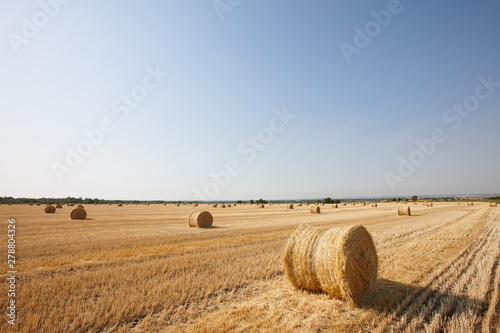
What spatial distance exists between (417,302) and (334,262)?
1.68 meters

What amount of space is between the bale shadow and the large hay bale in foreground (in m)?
0.28

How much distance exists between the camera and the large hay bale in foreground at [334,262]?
5.25 metres

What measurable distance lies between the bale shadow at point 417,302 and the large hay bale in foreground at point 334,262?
0.91 ft

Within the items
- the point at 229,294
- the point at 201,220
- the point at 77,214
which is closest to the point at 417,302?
the point at 229,294

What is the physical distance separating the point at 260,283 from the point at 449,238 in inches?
418

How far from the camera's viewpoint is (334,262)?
541cm

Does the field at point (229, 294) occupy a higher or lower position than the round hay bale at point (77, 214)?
lower

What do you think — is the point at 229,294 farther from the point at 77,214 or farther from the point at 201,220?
the point at 77,214

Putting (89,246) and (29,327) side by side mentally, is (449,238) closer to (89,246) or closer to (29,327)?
(29,327)

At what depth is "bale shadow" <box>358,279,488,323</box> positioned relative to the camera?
462 centimetres

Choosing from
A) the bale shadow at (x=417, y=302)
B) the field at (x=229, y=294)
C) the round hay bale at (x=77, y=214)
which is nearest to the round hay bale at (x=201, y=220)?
the field at (x=229, y=294)

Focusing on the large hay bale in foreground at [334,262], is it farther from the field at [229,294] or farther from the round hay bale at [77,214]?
the round hay bale at [77,214]

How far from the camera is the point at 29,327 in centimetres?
393

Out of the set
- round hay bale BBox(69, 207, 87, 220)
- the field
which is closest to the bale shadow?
the field
